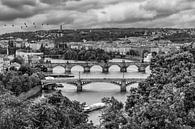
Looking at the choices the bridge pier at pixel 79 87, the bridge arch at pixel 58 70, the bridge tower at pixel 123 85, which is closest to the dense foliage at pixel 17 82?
the bridge pier at pixel 79 87

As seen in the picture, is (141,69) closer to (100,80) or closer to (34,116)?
(100,80)

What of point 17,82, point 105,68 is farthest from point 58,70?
point 17,82

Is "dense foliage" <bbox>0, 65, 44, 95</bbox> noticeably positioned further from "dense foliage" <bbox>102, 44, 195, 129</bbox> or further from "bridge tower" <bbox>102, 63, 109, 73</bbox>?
"bridge tower" <bbox>102, 63, 109, 73</bbox>

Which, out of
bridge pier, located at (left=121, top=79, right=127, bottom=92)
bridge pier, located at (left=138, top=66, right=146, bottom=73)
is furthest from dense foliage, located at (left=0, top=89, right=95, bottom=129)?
bridge pier, located at (left=138, top=66, right=146, bottom=73)

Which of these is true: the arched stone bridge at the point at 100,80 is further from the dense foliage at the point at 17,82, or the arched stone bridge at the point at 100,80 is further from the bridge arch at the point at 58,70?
the bridge arch at the point at 58,70

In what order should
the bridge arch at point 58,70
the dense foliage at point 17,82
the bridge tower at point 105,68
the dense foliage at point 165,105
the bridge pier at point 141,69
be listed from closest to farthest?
the dense foliage at point 165,105 → the dense foliage at point 17,82 → the bridge pier at point 141,69 → the bridge tower at point 105,68 → the bridge arch at point 58,70

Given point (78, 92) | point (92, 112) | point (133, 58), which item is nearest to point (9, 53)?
point (133, 58)

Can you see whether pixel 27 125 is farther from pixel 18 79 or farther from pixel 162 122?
pixel 18 79

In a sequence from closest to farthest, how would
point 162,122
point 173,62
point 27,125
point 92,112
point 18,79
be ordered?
point 162,122, point 27,125, point 173,62, point 92,112, point 18,79

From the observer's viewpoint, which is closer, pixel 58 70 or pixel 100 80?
pixel 100 80
